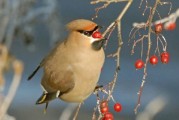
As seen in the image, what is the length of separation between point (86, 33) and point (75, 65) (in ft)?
0.80

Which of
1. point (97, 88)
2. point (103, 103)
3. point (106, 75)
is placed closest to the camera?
point (103, 103)

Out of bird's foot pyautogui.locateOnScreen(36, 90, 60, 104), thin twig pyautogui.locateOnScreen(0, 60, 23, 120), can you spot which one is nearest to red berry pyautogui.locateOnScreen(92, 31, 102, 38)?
thin twig pyautogui.locateOnScreen(0, 60, 23, 120)

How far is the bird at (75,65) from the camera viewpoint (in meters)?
2.56

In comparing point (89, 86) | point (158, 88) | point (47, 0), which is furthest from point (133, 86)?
point (89, 86)

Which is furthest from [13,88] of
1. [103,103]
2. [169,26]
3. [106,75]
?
[106,75]

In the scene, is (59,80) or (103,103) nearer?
(103,103)

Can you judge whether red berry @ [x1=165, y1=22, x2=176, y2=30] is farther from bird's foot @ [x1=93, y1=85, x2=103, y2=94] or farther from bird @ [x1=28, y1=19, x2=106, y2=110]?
bird's foot @ [x1=93, y1=85, x2=103, y2=94]

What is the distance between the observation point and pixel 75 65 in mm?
2730

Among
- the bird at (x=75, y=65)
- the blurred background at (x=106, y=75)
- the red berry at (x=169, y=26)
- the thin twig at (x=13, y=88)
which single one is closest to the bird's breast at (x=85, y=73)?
the bird at (x=75, y=65)

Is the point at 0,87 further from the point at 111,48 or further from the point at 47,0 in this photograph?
the point at 111,48

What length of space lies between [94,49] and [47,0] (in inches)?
93.2

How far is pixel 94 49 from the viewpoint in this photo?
2617mm

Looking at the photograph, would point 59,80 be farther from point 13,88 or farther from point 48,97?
point 13,88

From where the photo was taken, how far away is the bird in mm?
2557
